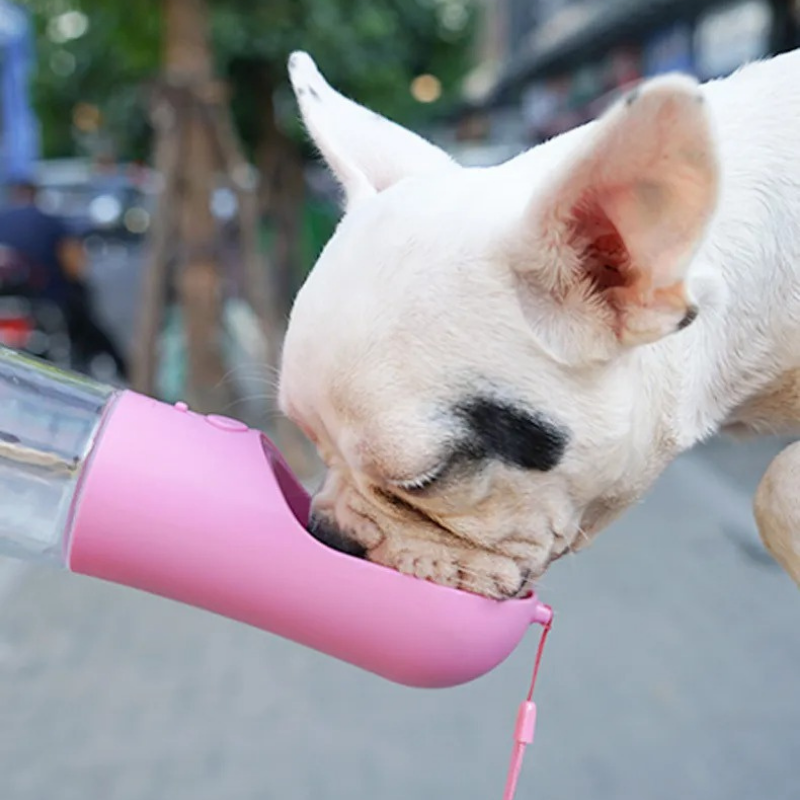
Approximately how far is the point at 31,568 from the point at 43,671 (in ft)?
4.42

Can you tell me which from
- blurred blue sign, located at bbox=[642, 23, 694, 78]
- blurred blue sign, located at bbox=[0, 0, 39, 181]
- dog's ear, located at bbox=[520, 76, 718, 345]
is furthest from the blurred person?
dog's ear, located at bbox=[520, 76, 718, 345]

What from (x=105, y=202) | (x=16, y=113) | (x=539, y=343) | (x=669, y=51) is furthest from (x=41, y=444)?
(x=105, y=202)

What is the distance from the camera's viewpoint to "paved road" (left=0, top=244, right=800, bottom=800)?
12.9 ft

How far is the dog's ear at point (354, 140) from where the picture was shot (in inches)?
79.6

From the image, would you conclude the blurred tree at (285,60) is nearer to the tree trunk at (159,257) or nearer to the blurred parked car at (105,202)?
the tree trunk at (159,257)

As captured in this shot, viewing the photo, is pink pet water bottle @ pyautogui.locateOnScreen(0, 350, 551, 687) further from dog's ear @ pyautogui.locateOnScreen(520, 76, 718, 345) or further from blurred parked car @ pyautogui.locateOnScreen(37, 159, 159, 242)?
blurred parked car @ pyautogui.locateOnScreen(37, 159, 159, 242)

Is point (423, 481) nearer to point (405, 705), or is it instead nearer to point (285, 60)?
point (405, 705)

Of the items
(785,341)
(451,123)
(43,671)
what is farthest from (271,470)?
(451,123)

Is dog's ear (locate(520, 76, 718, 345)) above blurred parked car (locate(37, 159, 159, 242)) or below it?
above

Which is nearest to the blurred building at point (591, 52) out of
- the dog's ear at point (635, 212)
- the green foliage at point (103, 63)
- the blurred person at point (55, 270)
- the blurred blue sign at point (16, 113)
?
the dog's ear at point (635, 212)

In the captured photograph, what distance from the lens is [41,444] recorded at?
190 centimetres

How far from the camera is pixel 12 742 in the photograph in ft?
13.8

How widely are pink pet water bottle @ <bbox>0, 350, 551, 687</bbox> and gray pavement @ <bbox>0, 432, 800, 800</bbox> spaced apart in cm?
150

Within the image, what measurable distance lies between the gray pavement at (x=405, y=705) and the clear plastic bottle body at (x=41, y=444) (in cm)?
169
